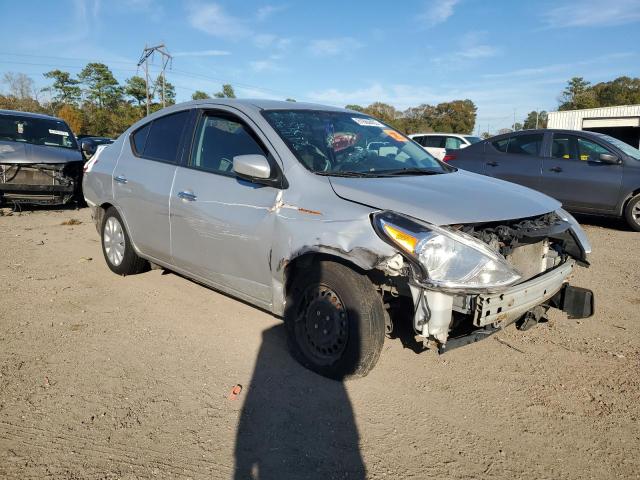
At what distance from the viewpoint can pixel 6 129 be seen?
372 inches

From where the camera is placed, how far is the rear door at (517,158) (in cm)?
874

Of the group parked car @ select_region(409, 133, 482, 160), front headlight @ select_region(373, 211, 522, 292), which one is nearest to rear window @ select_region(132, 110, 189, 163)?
front headlight @ select_region(373, 211, 522, 292)

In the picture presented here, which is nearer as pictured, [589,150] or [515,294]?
[515,294]

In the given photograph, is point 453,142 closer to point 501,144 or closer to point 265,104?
point 501,144

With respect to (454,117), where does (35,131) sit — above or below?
below

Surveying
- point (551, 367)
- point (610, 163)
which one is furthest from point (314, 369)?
point (610, 163)

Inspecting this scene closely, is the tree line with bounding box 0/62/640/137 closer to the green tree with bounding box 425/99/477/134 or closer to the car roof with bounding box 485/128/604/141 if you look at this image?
the green tree with bounding box 425/99/477/134

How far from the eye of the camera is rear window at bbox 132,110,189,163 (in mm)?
4293

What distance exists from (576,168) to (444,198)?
6513 millimetres

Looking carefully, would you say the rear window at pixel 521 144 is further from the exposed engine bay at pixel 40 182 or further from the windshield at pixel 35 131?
the windshield at pixel 35 131

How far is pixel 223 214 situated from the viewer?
3.59 meters

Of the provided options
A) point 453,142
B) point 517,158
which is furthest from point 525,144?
point 453,142

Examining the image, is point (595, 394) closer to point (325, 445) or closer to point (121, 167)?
point (325, 445)

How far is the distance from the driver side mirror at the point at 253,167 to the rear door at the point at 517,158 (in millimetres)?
6737
